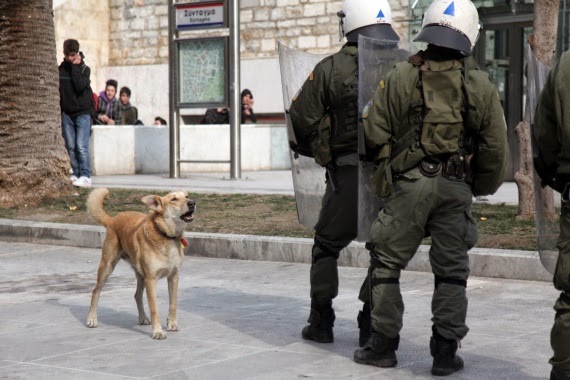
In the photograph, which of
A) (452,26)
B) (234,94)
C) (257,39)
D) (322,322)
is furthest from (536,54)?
(257,39)

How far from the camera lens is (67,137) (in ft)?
52.7

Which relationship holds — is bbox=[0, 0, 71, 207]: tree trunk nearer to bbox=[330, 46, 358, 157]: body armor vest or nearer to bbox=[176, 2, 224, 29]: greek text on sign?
bbox=[176, 2, 224, 29]: greek text on sign

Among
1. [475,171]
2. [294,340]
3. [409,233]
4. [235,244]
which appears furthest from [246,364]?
[235,244]

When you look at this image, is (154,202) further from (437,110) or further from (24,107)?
(24,107)

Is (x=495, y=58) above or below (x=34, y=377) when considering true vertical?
above

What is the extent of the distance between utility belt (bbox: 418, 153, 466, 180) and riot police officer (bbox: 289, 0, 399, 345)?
2.41 ft

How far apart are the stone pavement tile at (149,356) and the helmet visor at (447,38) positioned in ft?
6.31

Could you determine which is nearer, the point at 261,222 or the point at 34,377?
the point at 34,377

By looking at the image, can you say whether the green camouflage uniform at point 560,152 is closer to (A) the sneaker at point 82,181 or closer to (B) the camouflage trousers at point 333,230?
(B) the camouflage trousers at point 333,230

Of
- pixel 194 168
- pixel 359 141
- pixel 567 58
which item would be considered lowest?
pixel 194 168

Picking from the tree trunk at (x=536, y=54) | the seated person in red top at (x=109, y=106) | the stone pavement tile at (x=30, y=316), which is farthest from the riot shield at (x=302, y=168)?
the seated person in red top at (x=109, y=106)

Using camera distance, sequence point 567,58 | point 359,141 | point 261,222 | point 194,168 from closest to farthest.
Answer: point 567,58, point 359,141, point 261,222, point 194,168

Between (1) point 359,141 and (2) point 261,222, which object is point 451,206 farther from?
(2) point 261,222

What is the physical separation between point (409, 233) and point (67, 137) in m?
11.3
